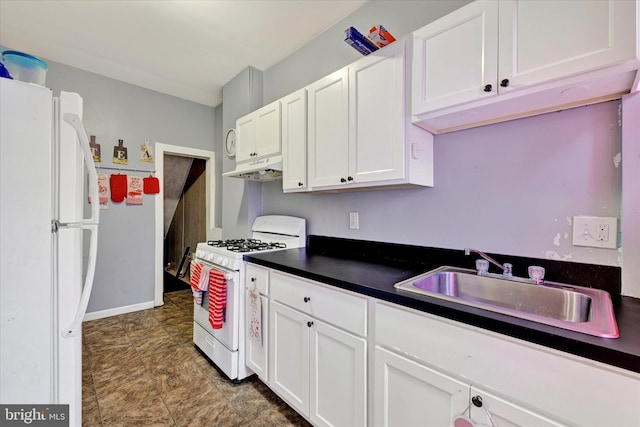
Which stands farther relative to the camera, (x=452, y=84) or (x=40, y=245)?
(x=452, y=84)

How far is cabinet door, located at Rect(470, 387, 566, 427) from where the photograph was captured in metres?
0.78

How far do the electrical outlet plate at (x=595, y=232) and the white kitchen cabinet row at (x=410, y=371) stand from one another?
2.23 ft

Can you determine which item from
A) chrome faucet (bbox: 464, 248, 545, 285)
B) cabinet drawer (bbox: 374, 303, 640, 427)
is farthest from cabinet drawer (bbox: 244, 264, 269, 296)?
chrome faucet (bbox: 464, 248, 545, 285)

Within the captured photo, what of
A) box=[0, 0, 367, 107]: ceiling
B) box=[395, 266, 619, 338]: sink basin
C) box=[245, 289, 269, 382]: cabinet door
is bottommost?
box=[245, 289, 269, 382]: cabinet door

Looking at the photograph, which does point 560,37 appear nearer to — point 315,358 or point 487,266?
point 487,266

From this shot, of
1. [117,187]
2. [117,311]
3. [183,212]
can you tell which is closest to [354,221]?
[117,187]

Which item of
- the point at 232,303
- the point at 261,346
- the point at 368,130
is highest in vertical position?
the point at 368,130

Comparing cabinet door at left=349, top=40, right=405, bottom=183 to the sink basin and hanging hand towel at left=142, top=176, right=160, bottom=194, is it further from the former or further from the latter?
hanging hand towel at left=142, top=176, right=160, bottom=194

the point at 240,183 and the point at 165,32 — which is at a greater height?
the point at 165,32

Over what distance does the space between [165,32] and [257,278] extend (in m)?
2.25

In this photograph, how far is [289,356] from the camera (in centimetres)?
158

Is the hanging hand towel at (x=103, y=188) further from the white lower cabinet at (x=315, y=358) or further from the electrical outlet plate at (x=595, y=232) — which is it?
the electrical outlet plate at (x=595, y=232)

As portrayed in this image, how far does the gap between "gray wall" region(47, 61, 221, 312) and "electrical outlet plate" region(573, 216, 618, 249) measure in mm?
3889

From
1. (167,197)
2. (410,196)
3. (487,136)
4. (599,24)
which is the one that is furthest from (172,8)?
(167,197)
